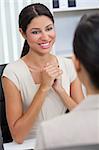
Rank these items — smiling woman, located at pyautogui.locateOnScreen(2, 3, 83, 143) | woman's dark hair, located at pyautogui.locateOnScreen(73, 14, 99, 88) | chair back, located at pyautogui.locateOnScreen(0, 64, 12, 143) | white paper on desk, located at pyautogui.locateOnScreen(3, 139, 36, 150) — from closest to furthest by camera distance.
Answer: woman's dark hair, located at pyautogui.locateOnScreen(73, 14, 99, 88)
white paper on desk, located at pyautogui.locateOnScreen(3, 139, 36, 150)
smiling woman, located at pyautogui.locateOnScreen(2, 3, 83, 143)
chair back, located at pyautogui.locateOnScreen(0, 64, 12, 143)

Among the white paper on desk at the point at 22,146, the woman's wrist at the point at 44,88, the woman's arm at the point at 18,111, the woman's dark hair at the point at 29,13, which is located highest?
the woman's dark hair at the point at 29,13

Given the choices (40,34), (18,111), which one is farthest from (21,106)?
(40,34)

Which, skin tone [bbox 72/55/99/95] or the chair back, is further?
the chair back

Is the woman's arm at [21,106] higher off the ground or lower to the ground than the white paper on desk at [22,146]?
higher

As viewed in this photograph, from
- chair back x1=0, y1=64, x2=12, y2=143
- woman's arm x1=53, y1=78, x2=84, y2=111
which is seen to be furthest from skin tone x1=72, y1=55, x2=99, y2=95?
chair back x1=0, y1=64, x2=12, y2=143

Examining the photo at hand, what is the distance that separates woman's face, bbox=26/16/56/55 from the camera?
170 cm

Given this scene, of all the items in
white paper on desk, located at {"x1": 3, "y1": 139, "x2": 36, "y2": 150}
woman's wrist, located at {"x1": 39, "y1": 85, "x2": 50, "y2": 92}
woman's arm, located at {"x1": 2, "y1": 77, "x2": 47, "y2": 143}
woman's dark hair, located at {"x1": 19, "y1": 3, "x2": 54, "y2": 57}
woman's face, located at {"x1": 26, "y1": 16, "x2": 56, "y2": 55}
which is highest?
woman's dark hair, located at {"x1": 19, "y1": 3, "x2": 54, "y2": 57}

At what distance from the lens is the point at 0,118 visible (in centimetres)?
175

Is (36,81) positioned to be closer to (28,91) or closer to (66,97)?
(28,91)

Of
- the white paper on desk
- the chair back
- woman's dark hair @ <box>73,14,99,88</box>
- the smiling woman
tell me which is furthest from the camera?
the chair back

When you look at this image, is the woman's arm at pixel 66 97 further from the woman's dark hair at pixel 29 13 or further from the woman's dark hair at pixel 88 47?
the woman's dark hair at pixel 88 47

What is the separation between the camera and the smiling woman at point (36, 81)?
1.61 m

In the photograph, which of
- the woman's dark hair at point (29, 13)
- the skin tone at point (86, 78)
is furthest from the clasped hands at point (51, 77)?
the skin tone at point (86, 78)

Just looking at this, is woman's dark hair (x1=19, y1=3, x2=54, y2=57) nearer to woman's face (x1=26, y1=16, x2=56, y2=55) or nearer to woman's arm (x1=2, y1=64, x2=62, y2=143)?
woman's face (x1=26, y1=16, x2=56, y2=55)
